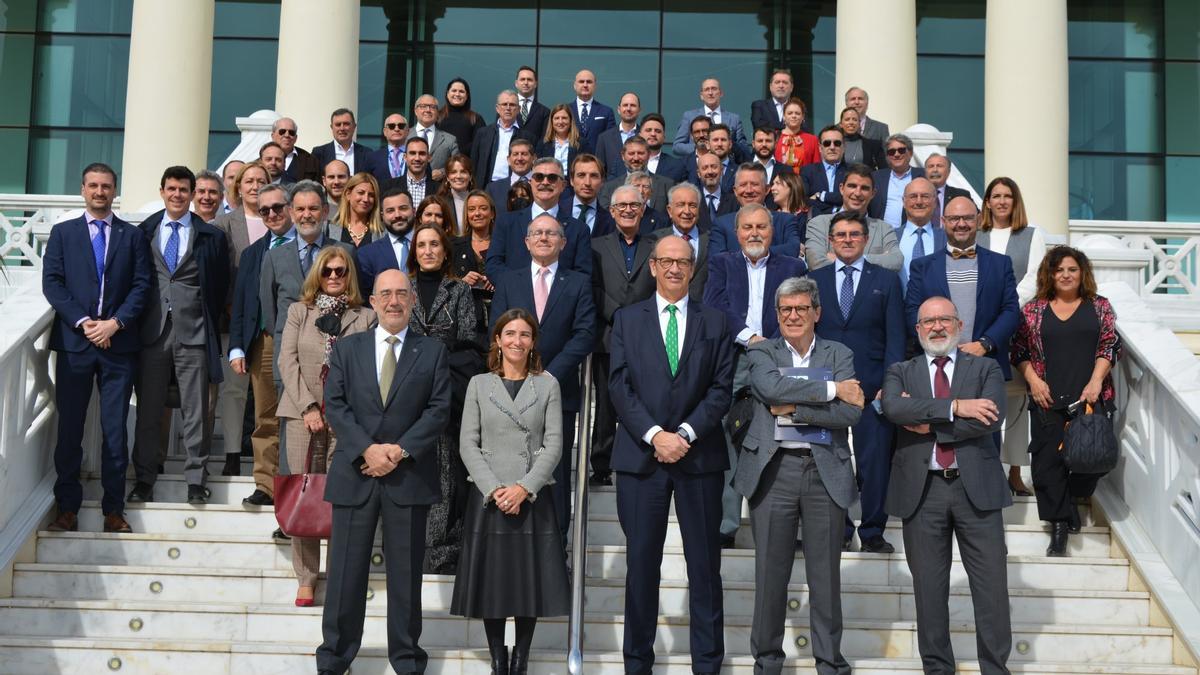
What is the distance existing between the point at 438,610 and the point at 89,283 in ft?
9.91

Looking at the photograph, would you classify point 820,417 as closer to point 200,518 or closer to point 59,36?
point 200,518

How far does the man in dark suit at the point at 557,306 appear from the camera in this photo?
855cm

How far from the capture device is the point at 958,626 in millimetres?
8102

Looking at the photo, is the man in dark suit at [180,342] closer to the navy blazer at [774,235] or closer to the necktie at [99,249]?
the necktie at [99,249]

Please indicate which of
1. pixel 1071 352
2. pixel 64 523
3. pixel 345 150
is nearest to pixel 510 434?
pixel 64 523

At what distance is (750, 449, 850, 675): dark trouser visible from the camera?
7.42 meters

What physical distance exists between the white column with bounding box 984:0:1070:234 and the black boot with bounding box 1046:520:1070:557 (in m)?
8.38

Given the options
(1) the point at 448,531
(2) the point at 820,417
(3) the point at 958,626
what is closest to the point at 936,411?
(2) the point at 820,417

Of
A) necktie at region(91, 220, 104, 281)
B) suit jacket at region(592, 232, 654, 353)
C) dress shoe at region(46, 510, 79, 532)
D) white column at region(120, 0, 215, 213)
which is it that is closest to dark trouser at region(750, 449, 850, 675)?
suit jacket at region(592, 232, 654, 353)

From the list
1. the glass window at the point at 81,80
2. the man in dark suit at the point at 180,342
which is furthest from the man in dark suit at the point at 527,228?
the glass window at the point at 81,80

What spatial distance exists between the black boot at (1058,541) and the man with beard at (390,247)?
14.3 ft

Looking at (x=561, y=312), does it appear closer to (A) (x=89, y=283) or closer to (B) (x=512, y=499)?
(B) (x=512, y=499)

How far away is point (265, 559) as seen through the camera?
8.75 m

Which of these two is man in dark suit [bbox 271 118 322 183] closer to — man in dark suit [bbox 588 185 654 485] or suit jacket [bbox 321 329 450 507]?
man in dark suit [bbox 588 185 654 485]
